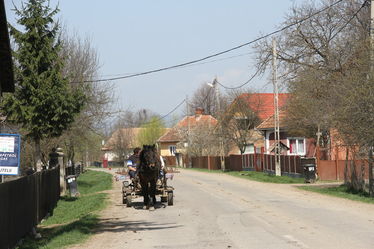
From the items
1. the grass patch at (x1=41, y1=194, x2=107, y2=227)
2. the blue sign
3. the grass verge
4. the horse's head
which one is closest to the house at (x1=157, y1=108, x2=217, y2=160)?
the grass patch at (x1=41, y1=194, x2=107, y2=227)

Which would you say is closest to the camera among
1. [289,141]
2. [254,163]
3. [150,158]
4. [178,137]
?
[150,158]

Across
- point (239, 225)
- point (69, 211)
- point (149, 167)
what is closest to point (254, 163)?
point (69, 211)

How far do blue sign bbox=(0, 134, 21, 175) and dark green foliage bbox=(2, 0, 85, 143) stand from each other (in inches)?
363

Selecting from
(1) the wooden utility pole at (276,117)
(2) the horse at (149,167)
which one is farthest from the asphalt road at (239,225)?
(1) the wooden utility pole at (276,117)

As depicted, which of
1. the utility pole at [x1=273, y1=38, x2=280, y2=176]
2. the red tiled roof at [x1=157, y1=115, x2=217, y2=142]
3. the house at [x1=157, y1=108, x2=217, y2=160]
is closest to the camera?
the utility pole at [x1=273, y1=38, x2=280, y2=176]

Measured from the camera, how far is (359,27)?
3666 cm

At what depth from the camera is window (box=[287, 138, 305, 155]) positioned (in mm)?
51250

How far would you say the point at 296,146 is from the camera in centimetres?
5169

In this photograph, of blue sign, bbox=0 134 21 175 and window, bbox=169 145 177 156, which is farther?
window, bbox=169 145 177 156

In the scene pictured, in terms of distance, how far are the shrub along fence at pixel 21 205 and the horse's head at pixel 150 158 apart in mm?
3078

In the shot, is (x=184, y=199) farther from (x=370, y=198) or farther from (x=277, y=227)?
(x=277, y=227)

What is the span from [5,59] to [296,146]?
3805 cm

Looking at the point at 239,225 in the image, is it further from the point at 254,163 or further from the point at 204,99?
the point at 204,99

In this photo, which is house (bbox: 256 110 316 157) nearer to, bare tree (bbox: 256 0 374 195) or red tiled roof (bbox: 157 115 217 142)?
bare tree (bbox: 256 0 374 195)
